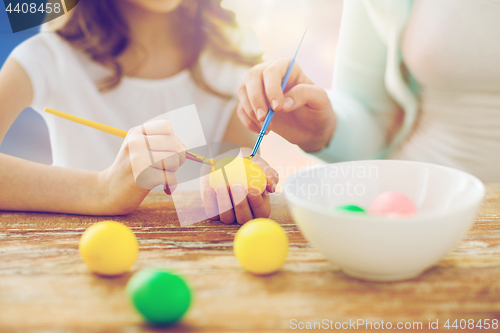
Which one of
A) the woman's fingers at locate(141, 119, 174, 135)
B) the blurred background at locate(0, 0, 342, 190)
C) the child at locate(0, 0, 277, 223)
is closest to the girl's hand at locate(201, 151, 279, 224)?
the woman's fingers at locate(141, 119, 174, 135)

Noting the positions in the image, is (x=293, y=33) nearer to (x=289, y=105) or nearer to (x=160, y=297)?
(x=289, y=105)

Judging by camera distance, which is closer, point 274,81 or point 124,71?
point 274,81

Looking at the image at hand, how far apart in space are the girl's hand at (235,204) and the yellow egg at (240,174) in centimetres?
1

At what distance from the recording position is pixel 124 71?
1.37 meters

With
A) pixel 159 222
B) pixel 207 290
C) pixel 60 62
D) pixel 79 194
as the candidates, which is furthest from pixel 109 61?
pixel 207 290

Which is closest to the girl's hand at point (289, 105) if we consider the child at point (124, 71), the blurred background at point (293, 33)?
the child at point (124, 71)

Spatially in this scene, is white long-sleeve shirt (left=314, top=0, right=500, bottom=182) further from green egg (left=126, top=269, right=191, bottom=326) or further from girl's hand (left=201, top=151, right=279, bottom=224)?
green egg (left=126, top=269, right=191, bottom=326)

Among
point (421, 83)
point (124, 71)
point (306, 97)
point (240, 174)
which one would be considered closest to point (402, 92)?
point (421, 83)

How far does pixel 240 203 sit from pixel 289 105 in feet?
0.86

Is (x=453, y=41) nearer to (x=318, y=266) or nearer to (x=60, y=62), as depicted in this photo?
(x=318, y=266)

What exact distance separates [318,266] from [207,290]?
14cm

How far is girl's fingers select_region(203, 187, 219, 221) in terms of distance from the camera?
63 cm

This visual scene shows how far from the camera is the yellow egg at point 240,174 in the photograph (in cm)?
62

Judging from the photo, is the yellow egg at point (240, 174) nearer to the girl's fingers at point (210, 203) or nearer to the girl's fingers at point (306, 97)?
the girl's fingers at point (210, 203)
